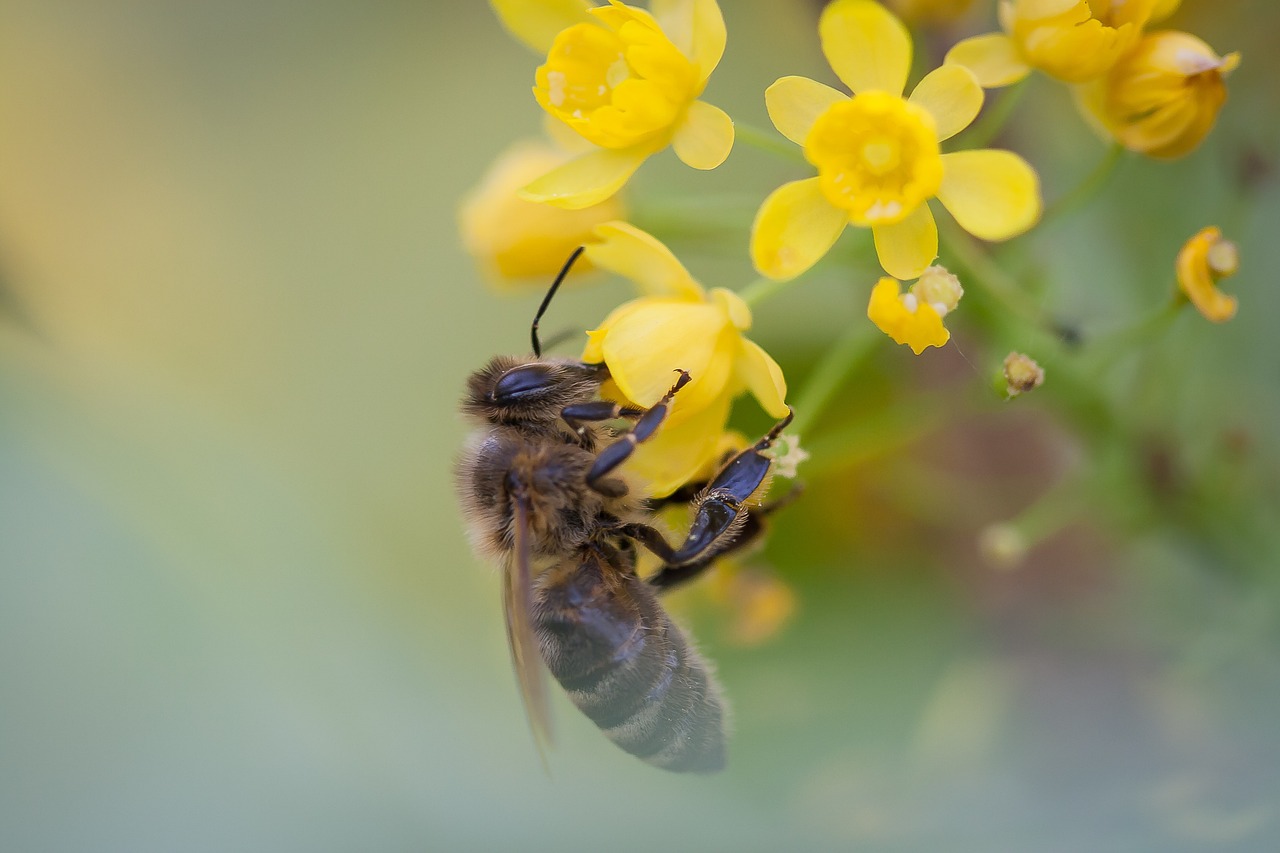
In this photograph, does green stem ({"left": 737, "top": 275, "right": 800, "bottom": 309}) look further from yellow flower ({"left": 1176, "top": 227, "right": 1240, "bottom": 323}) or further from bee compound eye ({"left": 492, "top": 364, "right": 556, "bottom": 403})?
yellow flower ({"left": 1176, "top": 227, "right": 1240, "bottom": 323})

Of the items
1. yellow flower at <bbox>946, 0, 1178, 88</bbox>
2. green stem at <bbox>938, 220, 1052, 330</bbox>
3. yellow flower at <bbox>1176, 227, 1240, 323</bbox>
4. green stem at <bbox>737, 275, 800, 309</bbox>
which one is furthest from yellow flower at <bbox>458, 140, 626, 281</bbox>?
yellow flower at <bbox>1176, 227, 1240, 323</bbox>

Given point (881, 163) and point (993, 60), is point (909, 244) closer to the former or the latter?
point (881, 163)

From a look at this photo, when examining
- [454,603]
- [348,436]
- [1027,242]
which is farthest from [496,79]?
[1027,242]

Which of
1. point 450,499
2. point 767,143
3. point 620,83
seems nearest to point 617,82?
point 620,83

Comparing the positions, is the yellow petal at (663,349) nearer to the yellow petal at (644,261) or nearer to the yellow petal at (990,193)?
the yellow petal at (644,261)

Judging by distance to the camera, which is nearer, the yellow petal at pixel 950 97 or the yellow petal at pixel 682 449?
the yellow petal at pixel 950 97

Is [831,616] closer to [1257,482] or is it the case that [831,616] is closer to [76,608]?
[1257,482]

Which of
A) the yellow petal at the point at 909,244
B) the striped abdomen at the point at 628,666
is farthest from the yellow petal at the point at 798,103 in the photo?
the striped abdomen at the point at 628,666

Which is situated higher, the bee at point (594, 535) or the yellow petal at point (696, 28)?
the yellow petal at point (696, 28)
